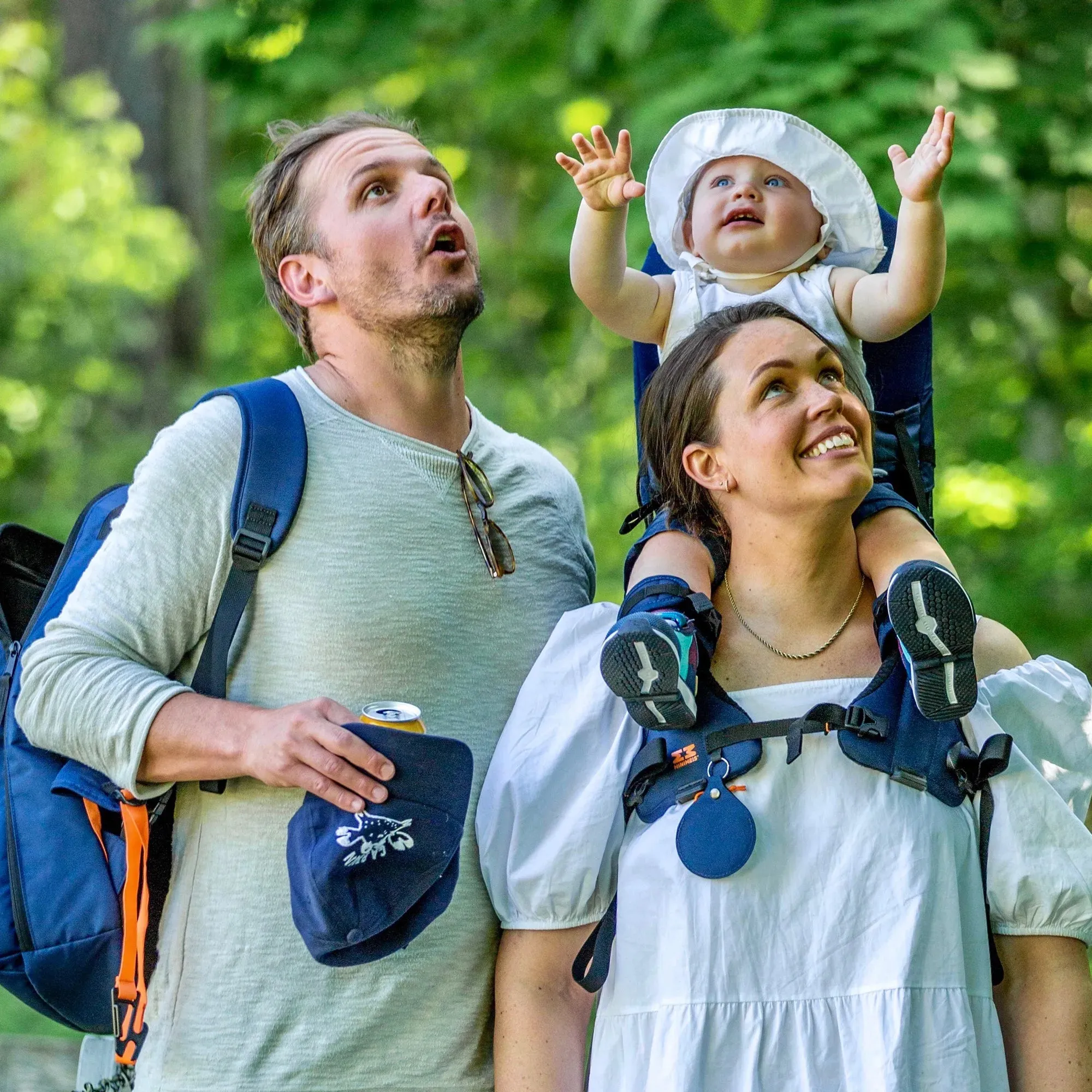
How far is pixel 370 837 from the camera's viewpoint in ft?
7.28

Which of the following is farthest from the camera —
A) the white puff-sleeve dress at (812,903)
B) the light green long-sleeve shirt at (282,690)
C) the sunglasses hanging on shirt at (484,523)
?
the sunglasses hanging on shirt at (484,523)

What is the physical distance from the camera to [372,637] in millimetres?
2541

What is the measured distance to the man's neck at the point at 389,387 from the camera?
9.19 feet

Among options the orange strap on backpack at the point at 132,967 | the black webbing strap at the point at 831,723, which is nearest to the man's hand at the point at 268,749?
the orange strap on backpack at the point at 132,967

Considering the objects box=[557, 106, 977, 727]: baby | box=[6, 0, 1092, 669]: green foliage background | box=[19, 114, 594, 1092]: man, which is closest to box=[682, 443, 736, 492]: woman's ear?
box=[557, 106, 977, 727]: baby

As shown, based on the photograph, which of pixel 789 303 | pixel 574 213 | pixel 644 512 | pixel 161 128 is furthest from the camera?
pixel 161 128

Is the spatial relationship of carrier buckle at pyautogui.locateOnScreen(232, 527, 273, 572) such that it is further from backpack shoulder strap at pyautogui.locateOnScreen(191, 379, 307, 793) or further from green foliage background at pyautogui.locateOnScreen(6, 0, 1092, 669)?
green foliage background at pyautogui.locateOnScreen(6, 0, 1092, 669)

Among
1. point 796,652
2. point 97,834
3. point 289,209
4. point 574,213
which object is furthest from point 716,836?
point 574,213

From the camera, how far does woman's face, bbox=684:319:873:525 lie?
7.94 feet

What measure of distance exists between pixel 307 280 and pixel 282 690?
0.90m

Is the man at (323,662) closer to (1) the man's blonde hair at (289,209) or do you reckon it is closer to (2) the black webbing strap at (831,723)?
(1) the man's blonde hair at (289,209)

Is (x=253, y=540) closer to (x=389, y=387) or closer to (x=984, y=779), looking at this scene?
(x=389, y=387)

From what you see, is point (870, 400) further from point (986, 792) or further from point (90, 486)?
point (90, 486)

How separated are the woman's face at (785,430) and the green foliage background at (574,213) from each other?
62.9 inches
